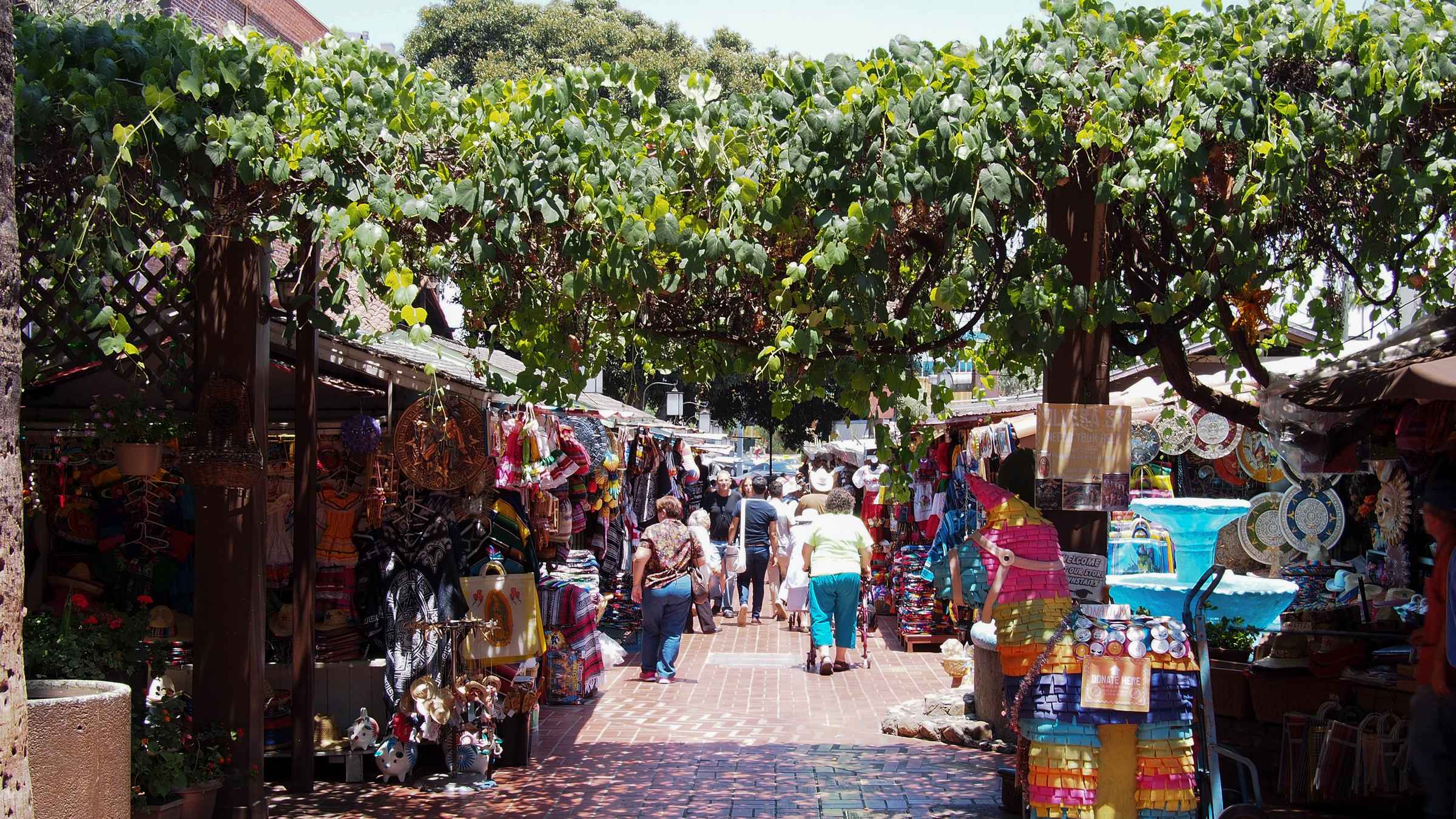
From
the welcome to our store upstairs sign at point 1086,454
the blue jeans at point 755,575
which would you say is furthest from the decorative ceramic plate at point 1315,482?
the blue jeans at point 755,575

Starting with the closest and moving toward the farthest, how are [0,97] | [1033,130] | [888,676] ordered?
[0,97] → [1033,130] → [888,676]

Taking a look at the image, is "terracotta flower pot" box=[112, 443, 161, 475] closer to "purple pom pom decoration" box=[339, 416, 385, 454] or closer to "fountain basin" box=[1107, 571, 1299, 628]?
"purple pom pom decoration" box=[339, 416, 385, 454]

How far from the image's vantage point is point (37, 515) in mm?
8336

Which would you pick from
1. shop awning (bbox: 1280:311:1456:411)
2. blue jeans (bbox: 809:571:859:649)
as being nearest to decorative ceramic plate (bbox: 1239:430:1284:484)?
shop awning (bbox: 1280:311:1456:411)

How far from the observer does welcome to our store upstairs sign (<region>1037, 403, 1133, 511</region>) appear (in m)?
6.10

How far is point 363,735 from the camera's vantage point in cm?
802

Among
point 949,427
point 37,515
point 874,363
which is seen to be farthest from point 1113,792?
point 949,427

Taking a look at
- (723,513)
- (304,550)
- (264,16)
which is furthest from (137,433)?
(264,16)

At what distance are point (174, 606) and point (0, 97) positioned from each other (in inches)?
220

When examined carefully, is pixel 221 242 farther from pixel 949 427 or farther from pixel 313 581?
pixel 949 427

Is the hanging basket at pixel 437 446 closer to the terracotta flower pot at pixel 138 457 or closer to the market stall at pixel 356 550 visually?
the market stall at pixel 356 550

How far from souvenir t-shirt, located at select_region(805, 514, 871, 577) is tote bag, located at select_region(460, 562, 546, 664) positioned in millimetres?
4338

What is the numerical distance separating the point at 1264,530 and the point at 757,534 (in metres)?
7.24

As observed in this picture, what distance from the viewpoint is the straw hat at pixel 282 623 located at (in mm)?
8453
